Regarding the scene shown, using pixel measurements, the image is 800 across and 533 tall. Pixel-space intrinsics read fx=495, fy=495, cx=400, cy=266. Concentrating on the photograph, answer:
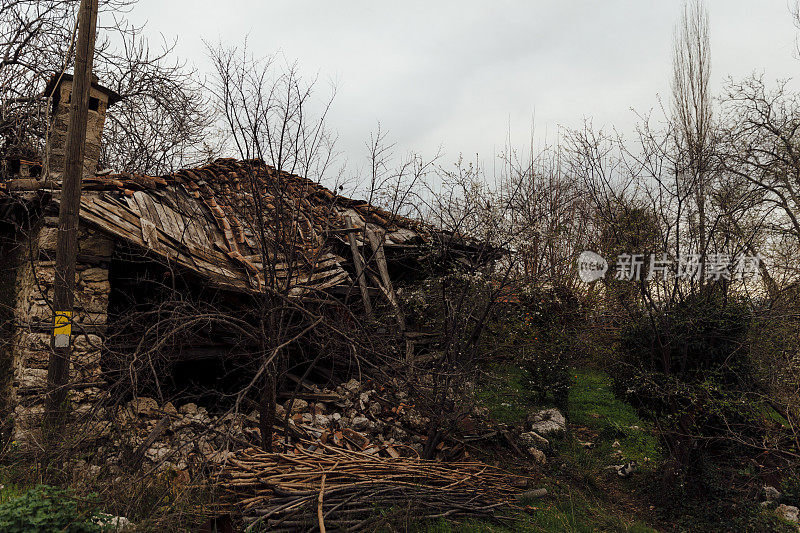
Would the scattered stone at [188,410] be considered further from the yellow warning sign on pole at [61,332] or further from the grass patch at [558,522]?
the grass patch at [558,522]

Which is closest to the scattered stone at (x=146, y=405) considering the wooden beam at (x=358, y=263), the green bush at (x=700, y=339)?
the wooden beam at (x=358, y=263)

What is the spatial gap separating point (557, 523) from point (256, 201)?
4.71 meters

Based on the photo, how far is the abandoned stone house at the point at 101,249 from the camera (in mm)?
5883

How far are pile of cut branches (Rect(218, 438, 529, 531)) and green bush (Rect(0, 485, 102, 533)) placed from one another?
1.11 m

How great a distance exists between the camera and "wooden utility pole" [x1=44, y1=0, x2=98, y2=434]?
17.3 feet

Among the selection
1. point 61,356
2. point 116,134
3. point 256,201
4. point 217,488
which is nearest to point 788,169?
point 256,201

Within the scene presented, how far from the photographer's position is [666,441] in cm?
715

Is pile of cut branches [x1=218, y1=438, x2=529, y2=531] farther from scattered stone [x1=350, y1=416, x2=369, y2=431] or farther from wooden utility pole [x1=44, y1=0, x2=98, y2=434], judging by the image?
wooden utility pole [x1=44, y1=0, x2=98, y2=434]

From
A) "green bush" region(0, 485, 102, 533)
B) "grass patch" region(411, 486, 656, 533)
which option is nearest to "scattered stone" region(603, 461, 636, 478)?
"grass patch" region(411, 486, 656, 533)

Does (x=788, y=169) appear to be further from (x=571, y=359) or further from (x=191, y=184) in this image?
(x=191, y=184)

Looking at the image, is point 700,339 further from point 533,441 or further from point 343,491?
point 343,491

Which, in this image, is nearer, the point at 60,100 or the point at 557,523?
the point at 557,523

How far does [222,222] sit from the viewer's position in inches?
307

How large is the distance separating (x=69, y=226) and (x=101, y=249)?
949mm
